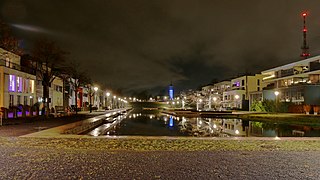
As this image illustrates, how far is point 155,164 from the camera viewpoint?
8094 millimetres

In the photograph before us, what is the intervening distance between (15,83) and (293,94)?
41382 mm

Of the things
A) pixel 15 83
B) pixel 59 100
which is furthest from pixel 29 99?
pixel 59 100

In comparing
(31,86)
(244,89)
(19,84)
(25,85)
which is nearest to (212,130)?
(19,84)

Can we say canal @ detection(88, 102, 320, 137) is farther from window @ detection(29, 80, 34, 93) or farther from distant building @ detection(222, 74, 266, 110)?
distant building @ detection(222, 74, 266, 110)

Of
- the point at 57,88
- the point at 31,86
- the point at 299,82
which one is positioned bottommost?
the point at 31,86

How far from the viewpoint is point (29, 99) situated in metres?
39.0

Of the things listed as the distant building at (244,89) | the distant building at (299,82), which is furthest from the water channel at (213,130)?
the distant building at (244,89)

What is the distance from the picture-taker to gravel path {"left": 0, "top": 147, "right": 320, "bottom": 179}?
271 inches

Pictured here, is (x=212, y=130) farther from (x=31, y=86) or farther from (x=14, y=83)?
(x=31, y=86)

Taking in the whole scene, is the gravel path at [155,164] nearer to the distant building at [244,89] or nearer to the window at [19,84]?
the window at [19,84]

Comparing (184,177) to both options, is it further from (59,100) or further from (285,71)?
(285,71)

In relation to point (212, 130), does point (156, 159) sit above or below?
above

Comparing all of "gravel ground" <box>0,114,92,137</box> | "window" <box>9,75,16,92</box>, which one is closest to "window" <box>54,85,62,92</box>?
"window" <box>9,75,16,92</box>

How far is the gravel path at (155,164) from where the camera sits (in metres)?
6.89
